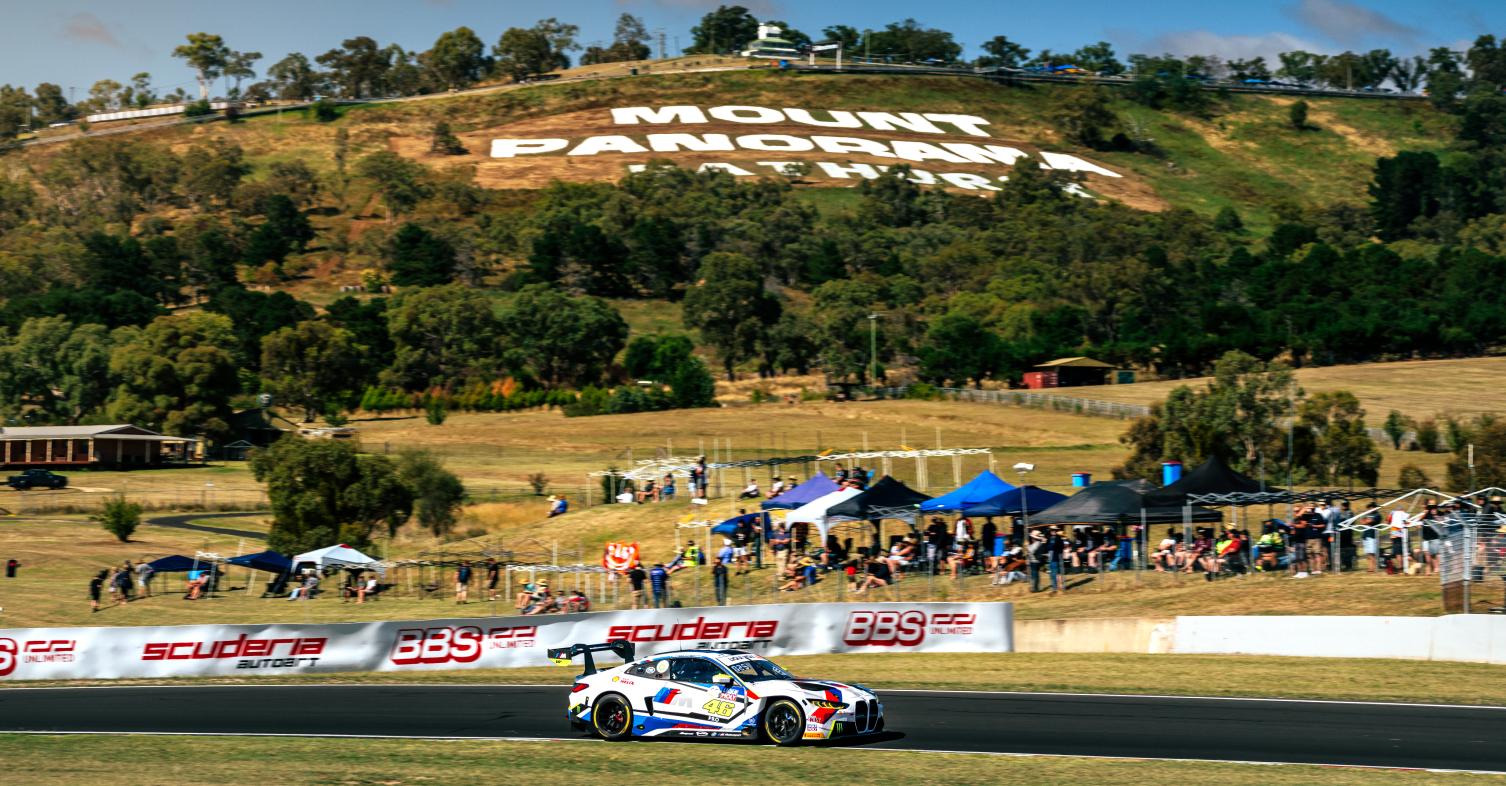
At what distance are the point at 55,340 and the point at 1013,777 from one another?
112395 mm

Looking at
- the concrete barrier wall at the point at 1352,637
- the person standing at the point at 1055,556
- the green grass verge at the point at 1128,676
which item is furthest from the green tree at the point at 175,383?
the concrete barrier wall at the point at 1352,637

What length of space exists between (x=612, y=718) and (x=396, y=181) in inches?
6960

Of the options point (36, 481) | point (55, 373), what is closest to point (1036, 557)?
point (36, 481)

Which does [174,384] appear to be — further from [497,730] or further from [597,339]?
[497,730]

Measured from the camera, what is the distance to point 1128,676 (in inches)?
1045

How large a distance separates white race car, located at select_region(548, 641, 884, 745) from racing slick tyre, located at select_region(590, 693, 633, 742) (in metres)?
0.01

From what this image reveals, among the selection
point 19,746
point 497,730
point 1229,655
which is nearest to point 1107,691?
point 1229,655

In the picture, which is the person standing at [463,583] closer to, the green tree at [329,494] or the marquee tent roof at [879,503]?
the marquee tent roof at [879,503]

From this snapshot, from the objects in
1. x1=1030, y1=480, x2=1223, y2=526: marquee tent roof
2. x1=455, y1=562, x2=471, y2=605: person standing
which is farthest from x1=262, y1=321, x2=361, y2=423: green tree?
x1=1030, y1=480, x2=1223, y2=526: marquee tent roof

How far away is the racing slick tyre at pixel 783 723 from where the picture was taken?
20.1 metres

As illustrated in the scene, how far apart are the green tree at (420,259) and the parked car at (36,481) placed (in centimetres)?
7478

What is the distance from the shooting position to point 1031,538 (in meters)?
37.5

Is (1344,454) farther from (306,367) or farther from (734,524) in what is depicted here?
(306,367)

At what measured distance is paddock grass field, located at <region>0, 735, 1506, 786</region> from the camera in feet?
58.7
